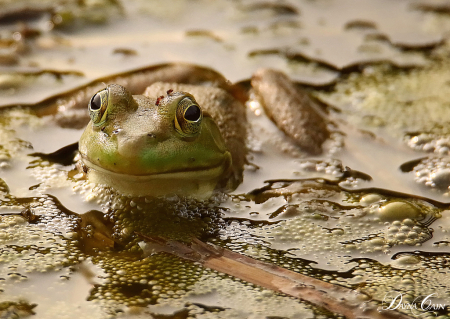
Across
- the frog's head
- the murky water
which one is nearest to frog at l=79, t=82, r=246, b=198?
the frog's head

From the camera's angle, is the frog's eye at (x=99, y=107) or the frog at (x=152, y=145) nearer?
the frog at (x=152, y=145)

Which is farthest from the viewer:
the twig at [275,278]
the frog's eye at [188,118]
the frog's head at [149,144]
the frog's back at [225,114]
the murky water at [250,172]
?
the frog's back at [225,114]

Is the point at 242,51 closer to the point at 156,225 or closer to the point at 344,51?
the point at 344,51

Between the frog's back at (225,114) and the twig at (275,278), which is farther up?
the frog's back at (225,114)

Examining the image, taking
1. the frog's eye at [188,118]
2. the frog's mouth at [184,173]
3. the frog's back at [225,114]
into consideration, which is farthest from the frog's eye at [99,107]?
the frog's back at [225,114]

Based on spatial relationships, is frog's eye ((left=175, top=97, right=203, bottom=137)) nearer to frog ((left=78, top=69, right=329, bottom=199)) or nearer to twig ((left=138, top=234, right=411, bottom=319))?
frog ((left=78, top=69, right=329, bottom=199))

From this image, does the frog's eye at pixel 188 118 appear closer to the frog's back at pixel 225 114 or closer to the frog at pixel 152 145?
the frog at pixel 152 145

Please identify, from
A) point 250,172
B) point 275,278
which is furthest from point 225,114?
point 275,278

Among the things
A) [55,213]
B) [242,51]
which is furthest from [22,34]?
[55,213]
